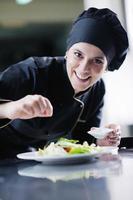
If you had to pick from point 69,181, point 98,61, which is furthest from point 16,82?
point 69,181

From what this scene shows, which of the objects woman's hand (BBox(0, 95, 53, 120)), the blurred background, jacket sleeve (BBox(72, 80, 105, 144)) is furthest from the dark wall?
woman's hand (BBox(0, 95, 53, 120))

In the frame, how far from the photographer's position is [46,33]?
1.81m

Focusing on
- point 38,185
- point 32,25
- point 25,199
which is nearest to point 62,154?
point 38,185

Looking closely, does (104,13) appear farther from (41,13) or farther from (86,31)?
(41,13)

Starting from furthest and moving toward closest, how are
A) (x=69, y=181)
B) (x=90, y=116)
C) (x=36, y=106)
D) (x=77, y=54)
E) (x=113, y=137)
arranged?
(x=90, y=116) → (x=77, y=54) → (x=113, y=137) → (x=36, y=106) → (x=69, y=181)

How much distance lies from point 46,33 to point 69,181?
1313mm

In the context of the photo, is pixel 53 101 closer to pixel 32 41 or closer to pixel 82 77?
pixel 82 77

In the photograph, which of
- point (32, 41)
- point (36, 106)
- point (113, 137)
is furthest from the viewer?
point (32, 41)

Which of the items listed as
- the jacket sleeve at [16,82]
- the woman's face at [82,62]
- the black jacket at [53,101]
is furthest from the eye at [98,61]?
the jacket sleeve at [16,82]

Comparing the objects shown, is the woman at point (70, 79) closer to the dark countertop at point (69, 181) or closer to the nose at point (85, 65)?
the nose at point (85, 65)

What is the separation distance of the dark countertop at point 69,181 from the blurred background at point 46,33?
0.99 meters

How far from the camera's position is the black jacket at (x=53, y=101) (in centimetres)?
124

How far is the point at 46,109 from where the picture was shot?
2.44 feet

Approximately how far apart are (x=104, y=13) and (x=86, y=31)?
0.09m
